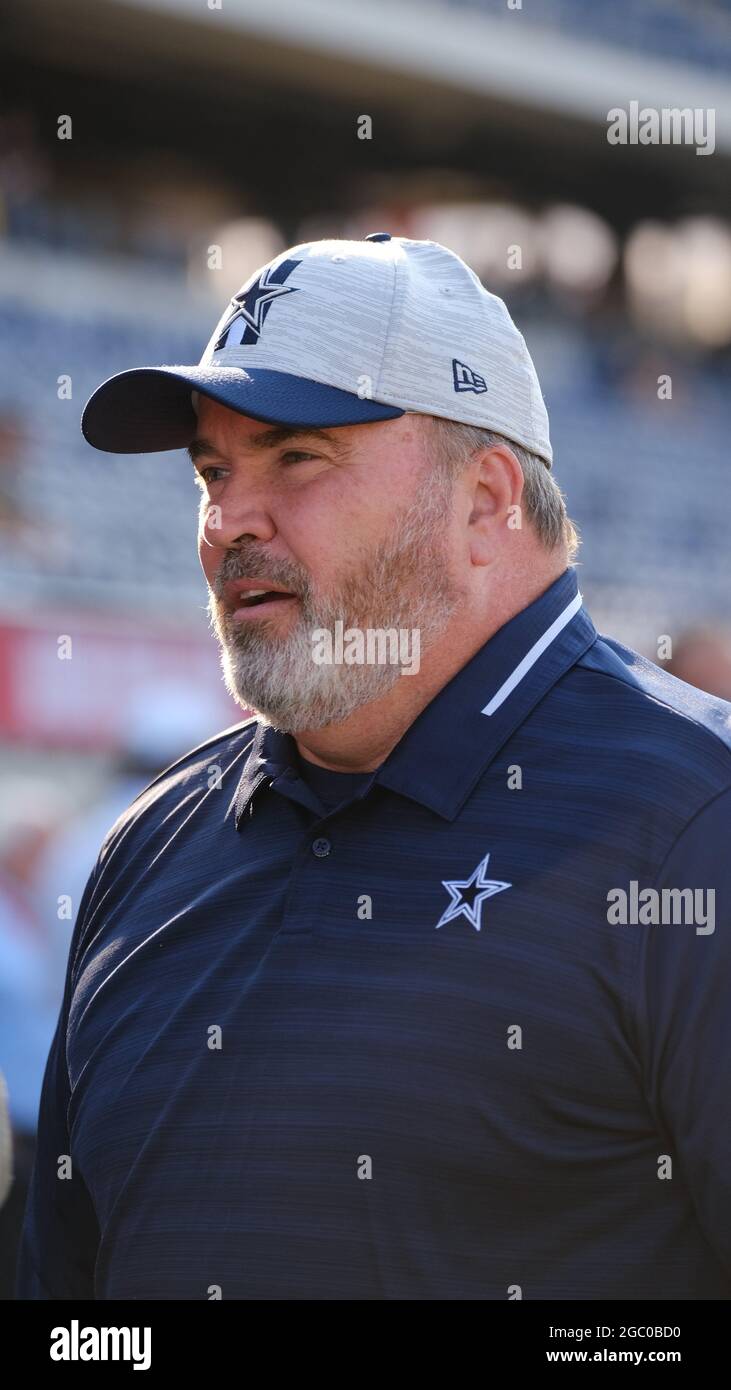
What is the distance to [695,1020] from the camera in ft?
3.67

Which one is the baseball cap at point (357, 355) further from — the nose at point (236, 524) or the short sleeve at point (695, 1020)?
the short sleeve at point (695, 1020)

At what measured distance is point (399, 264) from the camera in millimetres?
1468

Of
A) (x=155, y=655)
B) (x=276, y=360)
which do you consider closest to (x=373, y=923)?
(x=276, y=360)

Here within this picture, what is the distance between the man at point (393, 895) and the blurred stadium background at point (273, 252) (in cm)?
496

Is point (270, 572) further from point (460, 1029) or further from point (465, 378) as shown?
point (460, 1029)

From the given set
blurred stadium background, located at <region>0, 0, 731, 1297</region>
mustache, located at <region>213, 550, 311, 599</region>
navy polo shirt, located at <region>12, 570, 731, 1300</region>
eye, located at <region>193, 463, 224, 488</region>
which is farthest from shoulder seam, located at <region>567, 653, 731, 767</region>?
blurred stadium background, located at <region>0, 0, 731, 1297</region>

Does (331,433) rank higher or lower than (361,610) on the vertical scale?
higher

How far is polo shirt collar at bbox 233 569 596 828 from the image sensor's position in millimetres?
1305

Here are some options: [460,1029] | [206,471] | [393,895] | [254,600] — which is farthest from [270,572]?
[460,1029]

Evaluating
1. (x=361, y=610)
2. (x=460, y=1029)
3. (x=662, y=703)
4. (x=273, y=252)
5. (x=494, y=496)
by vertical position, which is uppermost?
(x=273, y=252)

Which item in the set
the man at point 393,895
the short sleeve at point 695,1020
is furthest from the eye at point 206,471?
the short sleeve at point 695,1020

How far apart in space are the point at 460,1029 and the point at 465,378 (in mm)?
567

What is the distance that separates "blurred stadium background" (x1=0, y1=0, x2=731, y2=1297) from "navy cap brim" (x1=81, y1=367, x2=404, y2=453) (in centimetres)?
487

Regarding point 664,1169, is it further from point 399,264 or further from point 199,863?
point 399,264
